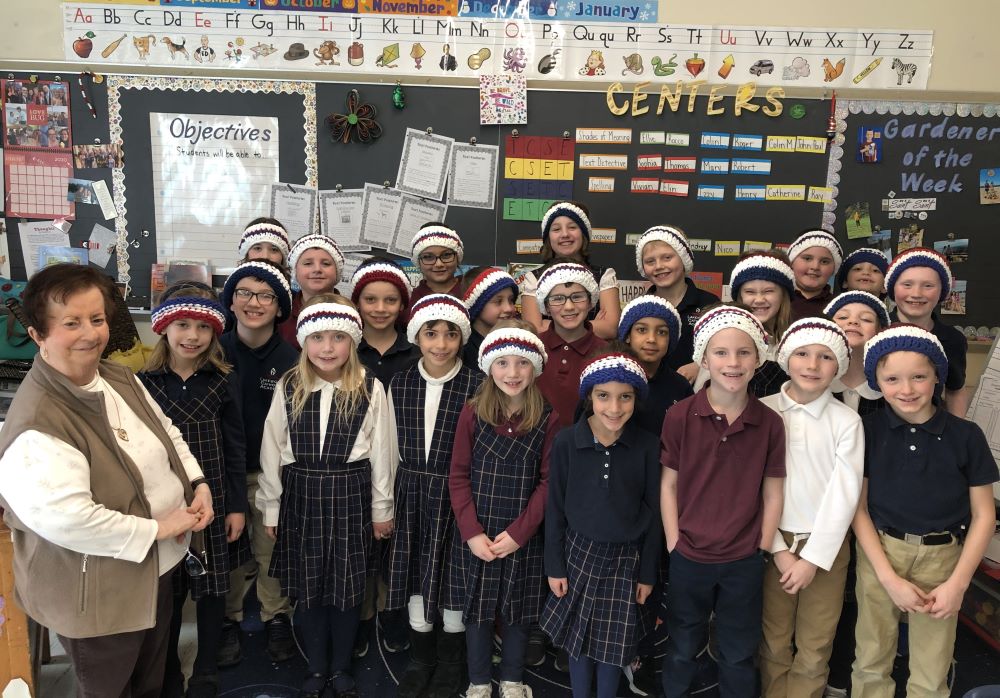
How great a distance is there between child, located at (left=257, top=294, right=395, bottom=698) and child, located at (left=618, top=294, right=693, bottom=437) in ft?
2.95

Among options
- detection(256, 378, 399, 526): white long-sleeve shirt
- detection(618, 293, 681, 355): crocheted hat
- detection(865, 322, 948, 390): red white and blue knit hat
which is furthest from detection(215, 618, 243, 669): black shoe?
detection(865, 322, 948, 390): red white and blue knit hat

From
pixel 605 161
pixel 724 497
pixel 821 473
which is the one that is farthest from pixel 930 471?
pixel 605 161

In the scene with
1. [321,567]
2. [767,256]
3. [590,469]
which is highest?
[767,256]

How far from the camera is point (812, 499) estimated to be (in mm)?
1922

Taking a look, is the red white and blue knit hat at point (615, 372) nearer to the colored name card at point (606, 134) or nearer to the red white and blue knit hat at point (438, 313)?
the red white and blue knit hat at point (438, 313)

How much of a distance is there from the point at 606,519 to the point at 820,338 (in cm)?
85

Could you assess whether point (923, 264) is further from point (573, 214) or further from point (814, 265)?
point (573, 214)

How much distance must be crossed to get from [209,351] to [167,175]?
173 centimetres

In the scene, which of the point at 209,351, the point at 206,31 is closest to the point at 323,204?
the point at 206,31

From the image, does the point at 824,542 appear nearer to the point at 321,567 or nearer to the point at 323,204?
the point at 321,567

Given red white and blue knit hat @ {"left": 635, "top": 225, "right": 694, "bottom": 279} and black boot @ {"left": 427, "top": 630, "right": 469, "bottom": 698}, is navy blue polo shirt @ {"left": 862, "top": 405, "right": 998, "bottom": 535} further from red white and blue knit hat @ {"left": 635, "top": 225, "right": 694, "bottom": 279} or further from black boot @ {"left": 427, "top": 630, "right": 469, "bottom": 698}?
black boot @ {"left": 427, "top": 630, "right": 469, "bottom": 698}

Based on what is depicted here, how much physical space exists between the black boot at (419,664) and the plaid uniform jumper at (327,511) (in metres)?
0.28

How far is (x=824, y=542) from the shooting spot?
6.20ft

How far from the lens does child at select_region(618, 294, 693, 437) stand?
2191 mm
